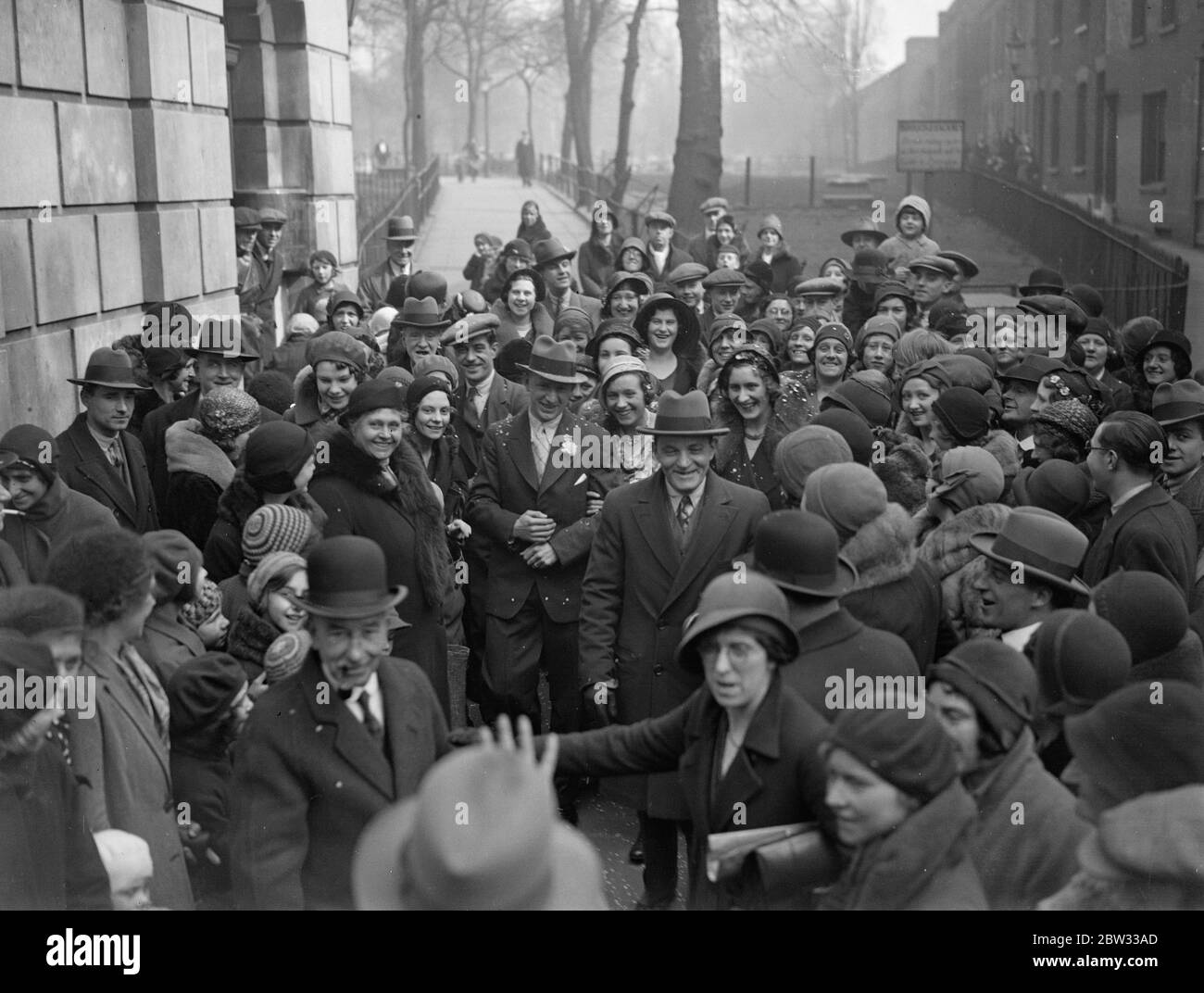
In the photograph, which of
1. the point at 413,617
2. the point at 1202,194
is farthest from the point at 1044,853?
the point at 1202,194

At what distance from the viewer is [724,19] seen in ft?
102

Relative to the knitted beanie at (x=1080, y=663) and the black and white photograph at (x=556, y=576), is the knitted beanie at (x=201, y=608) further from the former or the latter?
the knitted beanie at (x=1080, y=663)

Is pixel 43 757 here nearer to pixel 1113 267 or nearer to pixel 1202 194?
pixel 1113 267

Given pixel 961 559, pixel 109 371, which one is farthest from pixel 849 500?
pixel 109 371

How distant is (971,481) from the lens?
19.3 feet

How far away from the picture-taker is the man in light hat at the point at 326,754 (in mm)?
3746

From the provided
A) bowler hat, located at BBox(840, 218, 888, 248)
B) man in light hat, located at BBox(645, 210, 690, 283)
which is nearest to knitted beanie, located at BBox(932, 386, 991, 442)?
man in light hat, located at BBox(645, 210, 690, 283)

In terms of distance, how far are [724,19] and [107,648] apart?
29.3 metres

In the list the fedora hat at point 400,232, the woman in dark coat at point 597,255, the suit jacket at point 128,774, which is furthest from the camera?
the woman in dark coat at point 597,255

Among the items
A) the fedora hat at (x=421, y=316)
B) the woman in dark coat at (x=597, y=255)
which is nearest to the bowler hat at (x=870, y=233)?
the woman in dark coat at (x=597, y=255)

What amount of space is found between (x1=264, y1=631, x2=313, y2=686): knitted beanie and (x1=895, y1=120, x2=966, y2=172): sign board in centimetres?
1733

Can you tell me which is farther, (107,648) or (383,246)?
(383,246)

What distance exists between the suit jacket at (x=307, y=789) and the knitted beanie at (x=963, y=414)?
3.67 metres

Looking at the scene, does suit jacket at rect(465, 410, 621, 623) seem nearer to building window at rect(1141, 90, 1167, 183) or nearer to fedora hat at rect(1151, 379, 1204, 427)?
fedora hat at rect(1151, 379, 1204, 427)
